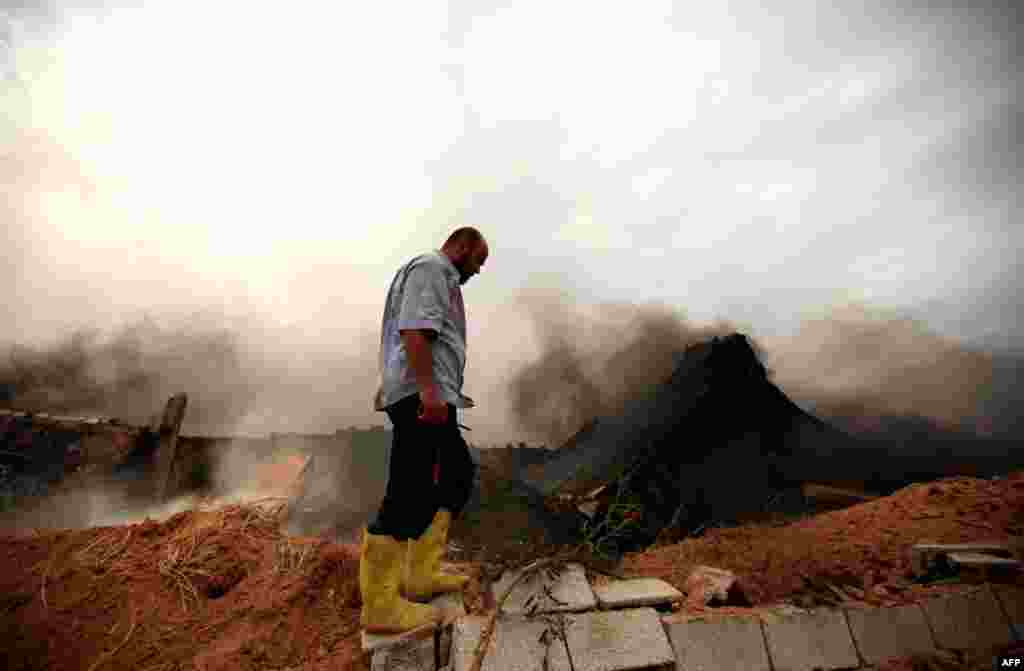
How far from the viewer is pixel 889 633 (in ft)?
8.89

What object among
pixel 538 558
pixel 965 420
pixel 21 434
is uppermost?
pixel 538 558

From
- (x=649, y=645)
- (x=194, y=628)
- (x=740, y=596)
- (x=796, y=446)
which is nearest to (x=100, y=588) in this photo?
(x=194, y=628)

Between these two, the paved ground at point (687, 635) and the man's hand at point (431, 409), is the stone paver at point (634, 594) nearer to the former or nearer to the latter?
the paved ground at point (687, 635)

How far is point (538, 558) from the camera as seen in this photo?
9.16 ft

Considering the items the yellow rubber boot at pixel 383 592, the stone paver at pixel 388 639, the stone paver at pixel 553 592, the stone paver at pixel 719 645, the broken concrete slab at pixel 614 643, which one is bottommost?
the stone paver at pixel 719 645

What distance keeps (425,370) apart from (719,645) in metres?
2.38

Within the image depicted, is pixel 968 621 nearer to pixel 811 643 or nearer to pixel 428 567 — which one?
pixel 811 643

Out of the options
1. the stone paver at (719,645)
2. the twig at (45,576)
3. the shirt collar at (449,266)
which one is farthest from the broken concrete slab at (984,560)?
the twig at (45,576)

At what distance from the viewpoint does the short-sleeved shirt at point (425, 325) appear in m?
2.25

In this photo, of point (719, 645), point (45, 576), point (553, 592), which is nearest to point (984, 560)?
point (719, 645)

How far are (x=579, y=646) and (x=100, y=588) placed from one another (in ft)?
10.3

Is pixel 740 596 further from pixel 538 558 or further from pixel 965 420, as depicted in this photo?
pixel 965 420

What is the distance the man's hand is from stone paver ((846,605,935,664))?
3004 millimetres

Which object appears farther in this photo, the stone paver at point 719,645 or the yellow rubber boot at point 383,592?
the stone paver at point 719,645
